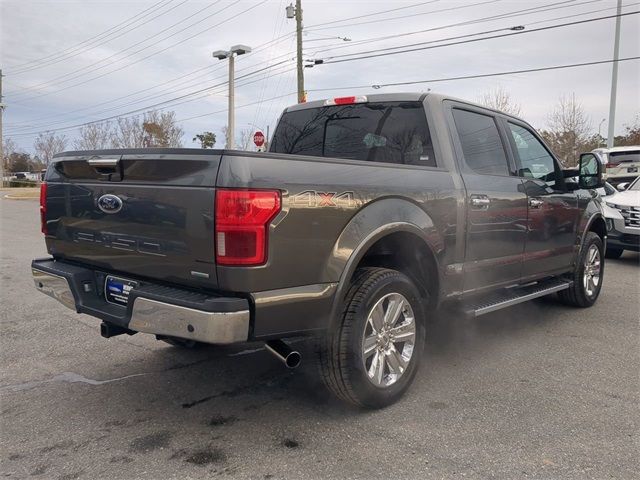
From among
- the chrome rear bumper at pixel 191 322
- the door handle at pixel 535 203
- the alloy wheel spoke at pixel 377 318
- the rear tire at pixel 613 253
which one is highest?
the door handle at pixel 535 203

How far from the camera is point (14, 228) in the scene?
14891mm

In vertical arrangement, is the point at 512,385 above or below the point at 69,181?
below

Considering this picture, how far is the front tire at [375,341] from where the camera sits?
10.3ft

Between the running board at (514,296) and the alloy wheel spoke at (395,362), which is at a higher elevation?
the running board at (514,296)

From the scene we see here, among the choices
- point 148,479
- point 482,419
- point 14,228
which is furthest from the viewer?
point 14,228

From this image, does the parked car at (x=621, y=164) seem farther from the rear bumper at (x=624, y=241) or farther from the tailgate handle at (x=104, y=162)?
the tailgate handle at (x=104, y=162)

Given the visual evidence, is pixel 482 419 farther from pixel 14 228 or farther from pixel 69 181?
pixel 14 228

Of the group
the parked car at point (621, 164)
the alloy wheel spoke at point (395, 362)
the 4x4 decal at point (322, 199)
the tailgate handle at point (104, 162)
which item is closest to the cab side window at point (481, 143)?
the 4x4 decal at point (322, 199)

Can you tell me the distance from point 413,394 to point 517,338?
178 centimetres

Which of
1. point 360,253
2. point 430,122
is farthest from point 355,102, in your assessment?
point 360,253

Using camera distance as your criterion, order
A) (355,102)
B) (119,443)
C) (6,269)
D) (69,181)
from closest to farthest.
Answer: (119,443), (69,181), (355,102), (6,269)

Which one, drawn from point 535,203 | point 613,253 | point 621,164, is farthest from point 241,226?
point 621,164

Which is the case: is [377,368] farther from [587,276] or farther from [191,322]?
[587,276]

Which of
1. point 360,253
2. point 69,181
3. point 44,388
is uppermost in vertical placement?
point 69,181
